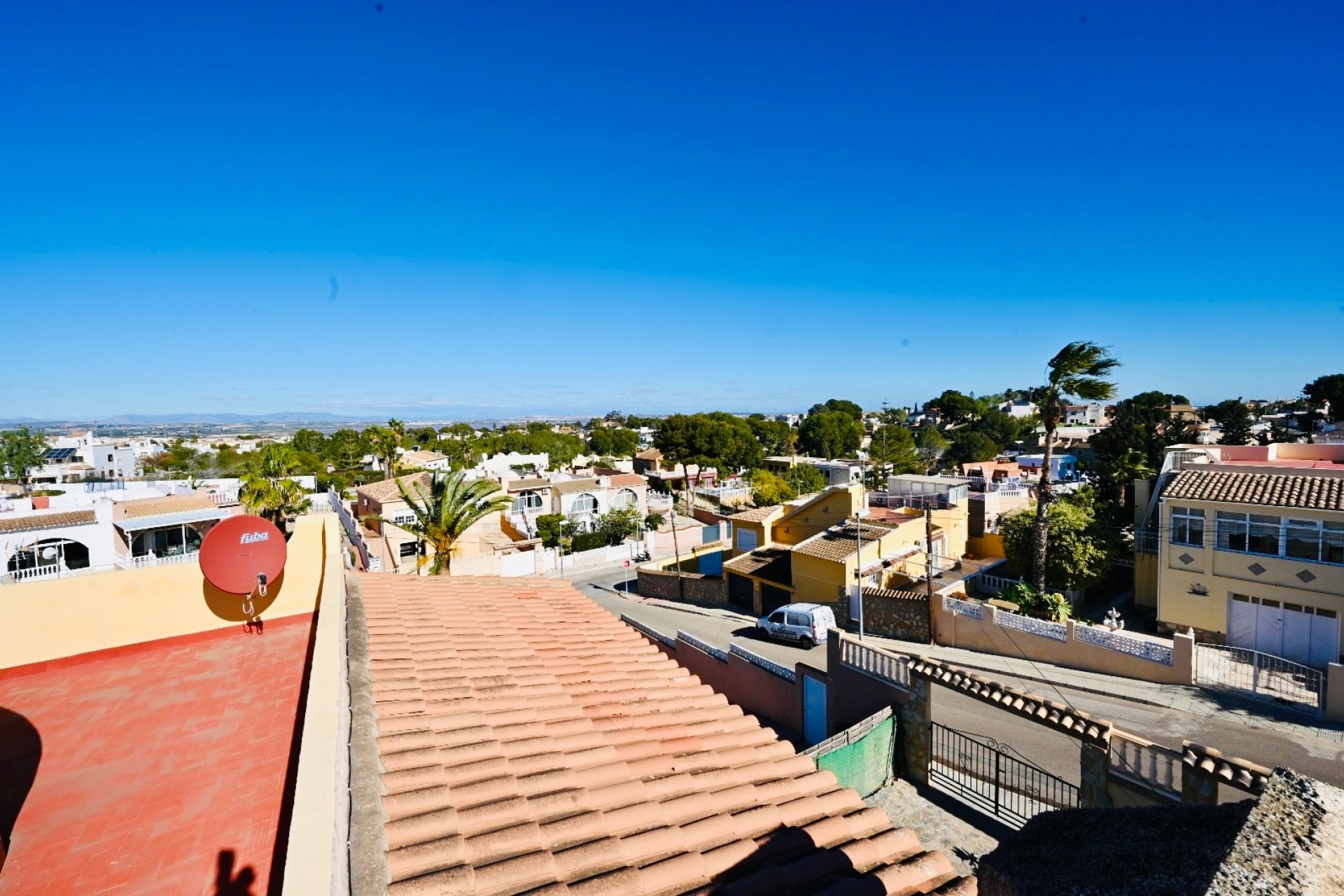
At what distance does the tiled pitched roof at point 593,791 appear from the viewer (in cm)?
362

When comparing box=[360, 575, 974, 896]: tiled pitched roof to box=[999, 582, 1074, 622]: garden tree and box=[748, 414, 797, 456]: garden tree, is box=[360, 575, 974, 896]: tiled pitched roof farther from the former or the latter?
box=[748, 414, 797, 456]: garden tree

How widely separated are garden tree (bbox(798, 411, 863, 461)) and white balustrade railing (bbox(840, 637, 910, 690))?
74558 millimetres

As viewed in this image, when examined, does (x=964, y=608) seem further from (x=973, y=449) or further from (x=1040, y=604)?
(x=973, y=449)

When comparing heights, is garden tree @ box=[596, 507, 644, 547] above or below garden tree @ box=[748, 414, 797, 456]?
below

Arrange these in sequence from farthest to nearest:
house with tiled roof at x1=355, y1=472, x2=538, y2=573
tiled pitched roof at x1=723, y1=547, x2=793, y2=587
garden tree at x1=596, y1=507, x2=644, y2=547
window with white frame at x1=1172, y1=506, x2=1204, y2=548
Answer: garden tree at x1=596, y1=507, x2=644, y2=547, house with tiled roof at x1=355, y1=472, x2=538, y2=573, tiled pitched roof at x1=723, y1=547, x2=793, y2=587, window with white frame at x1=1172, y1=506, x2=1204, y2=548

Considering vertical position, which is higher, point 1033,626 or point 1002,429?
point 1002,429

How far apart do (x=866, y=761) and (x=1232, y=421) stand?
261 ft

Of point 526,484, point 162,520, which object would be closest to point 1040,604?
point 162,520

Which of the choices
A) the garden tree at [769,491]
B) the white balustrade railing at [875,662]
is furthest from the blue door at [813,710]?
the garden tree at [769,491]

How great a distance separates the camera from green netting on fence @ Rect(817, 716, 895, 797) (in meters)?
10.1

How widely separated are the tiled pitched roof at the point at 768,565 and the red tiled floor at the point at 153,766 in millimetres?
21548

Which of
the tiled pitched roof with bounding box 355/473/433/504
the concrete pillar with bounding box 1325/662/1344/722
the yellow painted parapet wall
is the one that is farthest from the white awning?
the concrete pillar with bounding box 1325/662/1344/722

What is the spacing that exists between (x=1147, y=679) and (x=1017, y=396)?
152482 mm

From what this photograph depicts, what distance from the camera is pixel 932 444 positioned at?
8644 cm
